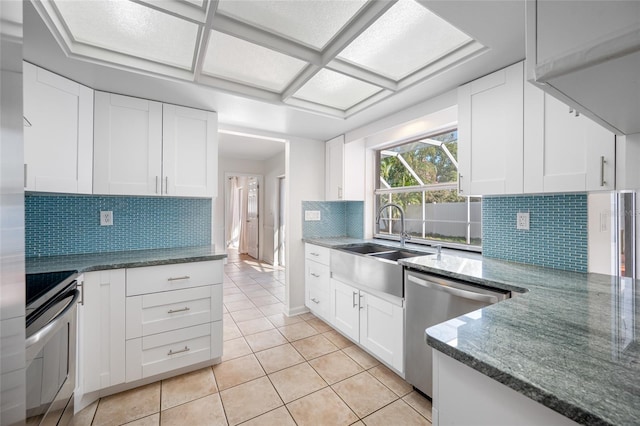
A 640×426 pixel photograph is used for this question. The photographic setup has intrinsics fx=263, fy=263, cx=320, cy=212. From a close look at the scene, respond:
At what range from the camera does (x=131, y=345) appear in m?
1.81

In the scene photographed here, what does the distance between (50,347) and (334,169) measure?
2.74 meters

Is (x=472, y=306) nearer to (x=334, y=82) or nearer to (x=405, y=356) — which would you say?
(x=405, y=356)

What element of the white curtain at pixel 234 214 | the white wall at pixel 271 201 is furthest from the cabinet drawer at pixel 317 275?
the white curtain at pixel 234 214

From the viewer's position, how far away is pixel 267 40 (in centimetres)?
144

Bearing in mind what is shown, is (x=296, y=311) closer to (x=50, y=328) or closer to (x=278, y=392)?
(x=278, y=392)

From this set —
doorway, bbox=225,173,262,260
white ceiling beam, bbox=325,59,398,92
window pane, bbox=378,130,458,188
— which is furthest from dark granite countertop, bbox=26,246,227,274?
doorway, bbox=225,173,262,260

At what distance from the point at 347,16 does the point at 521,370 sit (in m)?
1.54

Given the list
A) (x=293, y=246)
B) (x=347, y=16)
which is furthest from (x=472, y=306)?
(x=293, y=246)

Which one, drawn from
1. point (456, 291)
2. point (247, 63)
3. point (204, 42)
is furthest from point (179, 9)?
Answer: point (456, 291)

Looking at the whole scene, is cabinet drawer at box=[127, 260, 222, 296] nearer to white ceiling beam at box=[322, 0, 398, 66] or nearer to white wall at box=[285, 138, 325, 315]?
white wall at box=[285, 138, 325, 315]

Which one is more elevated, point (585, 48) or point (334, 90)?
point (334, 90)

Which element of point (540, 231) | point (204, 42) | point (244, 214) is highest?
point (204, 42)

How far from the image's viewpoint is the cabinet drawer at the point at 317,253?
280cm

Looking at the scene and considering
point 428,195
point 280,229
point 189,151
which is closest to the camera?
point 189,151
